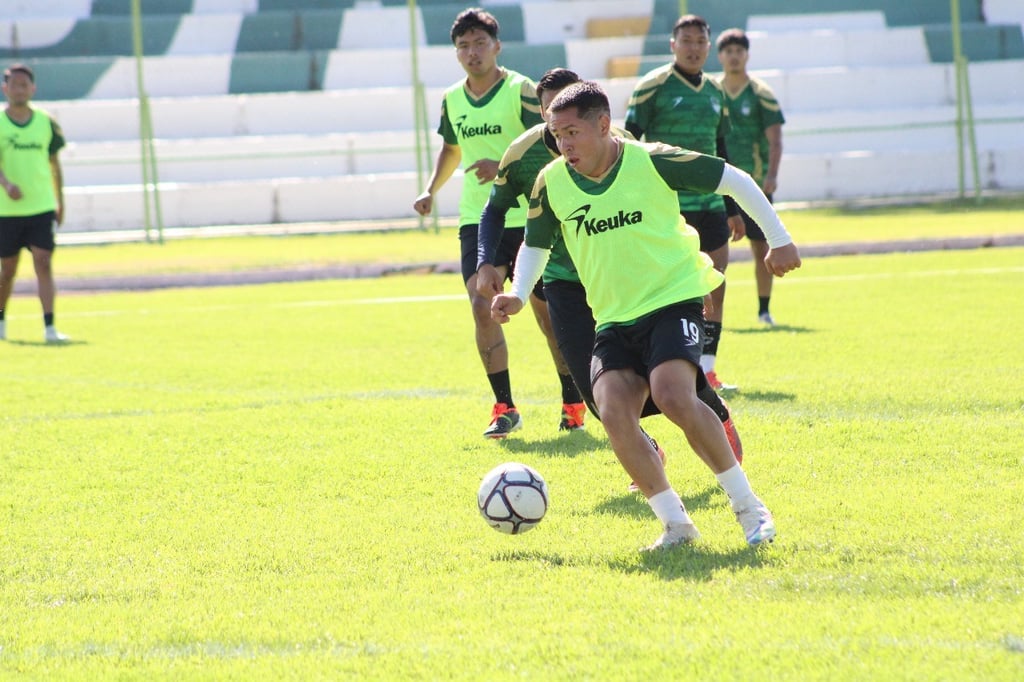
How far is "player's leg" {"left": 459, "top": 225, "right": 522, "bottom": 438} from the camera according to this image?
25.7ft

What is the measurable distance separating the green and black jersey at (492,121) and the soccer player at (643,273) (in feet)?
8.89

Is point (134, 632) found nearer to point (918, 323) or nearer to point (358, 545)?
point (358, 545)

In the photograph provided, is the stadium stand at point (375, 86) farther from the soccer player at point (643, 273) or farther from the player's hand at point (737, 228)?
the soccer player at point (643, 273)

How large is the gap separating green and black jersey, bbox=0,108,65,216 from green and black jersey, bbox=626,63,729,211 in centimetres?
710

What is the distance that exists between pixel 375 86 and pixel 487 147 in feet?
74.4

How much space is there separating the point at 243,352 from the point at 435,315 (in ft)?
9.33

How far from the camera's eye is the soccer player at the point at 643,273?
16.9ft

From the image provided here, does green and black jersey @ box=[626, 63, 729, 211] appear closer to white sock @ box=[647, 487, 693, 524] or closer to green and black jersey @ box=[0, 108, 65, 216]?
white sock @ box=[647, 487, 693, 524]

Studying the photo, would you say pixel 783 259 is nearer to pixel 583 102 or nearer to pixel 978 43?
pixel 583 102

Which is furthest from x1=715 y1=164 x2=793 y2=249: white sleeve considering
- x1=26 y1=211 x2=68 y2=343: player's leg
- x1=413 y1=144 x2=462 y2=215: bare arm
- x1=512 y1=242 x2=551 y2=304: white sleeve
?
x1=26 y1=211 x2=68 y2=343: player's leg

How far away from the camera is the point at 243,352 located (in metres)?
11.9

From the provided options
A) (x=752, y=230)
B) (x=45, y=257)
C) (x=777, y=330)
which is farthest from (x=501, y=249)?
(x=45, y=257)

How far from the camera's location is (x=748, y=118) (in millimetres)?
11734

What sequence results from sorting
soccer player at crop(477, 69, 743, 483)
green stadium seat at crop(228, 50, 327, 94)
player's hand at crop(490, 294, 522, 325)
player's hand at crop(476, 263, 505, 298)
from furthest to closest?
green stadium seat at crop(228, 50, 327, 94)
soccer player at crop(477, 69, 743, 483)
player's hand at crop(476, 263, 505, 298)
player's hand at crop(490, 294, 522, 325)
